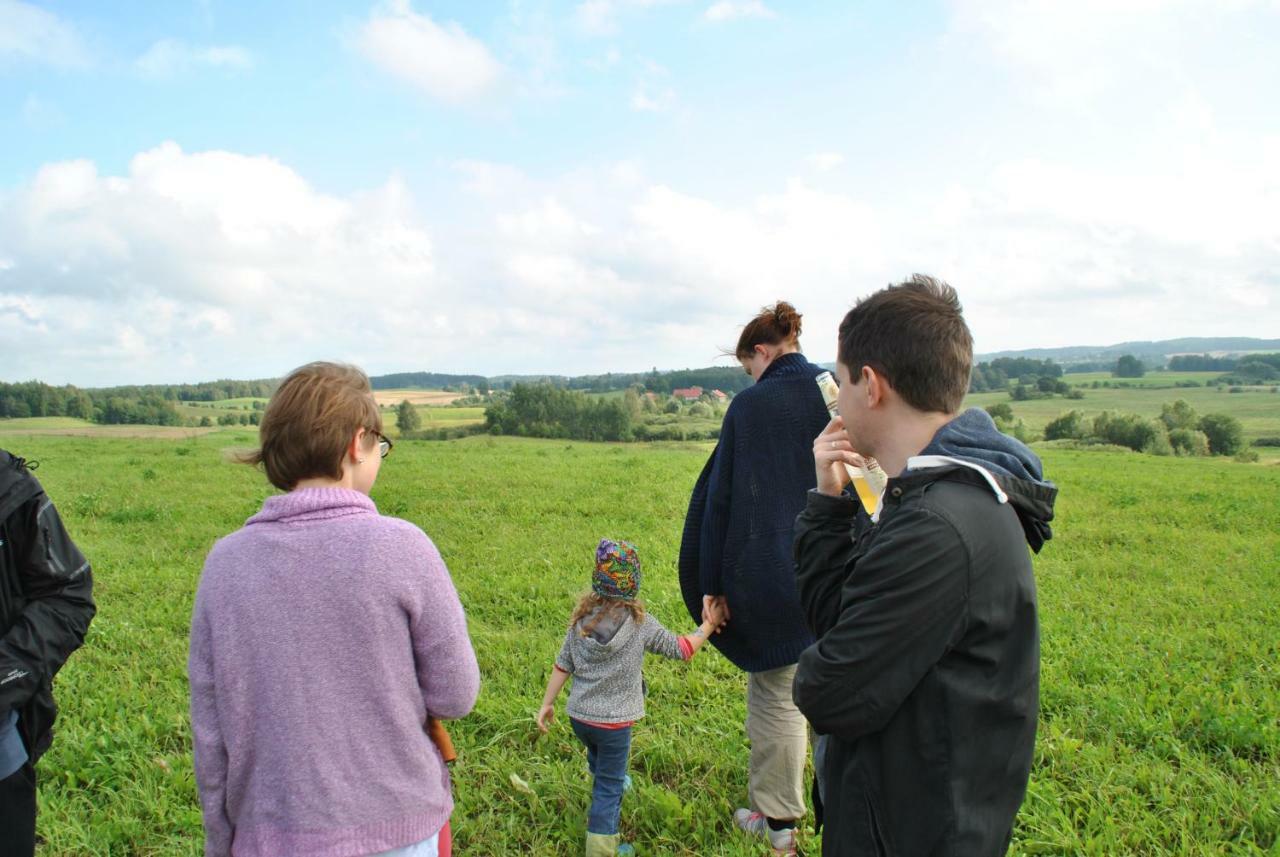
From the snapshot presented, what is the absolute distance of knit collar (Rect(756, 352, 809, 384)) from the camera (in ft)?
11.6

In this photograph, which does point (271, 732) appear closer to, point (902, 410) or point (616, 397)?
point (902, 410)

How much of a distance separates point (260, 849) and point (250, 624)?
546mm

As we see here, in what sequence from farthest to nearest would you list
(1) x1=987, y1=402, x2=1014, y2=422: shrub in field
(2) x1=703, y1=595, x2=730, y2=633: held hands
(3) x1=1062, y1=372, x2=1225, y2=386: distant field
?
(3) x1=1062, y1=372, x2=1225, y2=386: distant field → (1) x1=987, y1=402, x2=1014, y2=422: shrub in field → (2) x1=703, y1=595, x2=730, y2=633: held hands

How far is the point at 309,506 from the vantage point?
181 cm

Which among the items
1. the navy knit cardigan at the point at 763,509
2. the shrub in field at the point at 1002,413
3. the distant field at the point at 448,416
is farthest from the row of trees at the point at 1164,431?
the navy knit cardigan at the point at 763,509

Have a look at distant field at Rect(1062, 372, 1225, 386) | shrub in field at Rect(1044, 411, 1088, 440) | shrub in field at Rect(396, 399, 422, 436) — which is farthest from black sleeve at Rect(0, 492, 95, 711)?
distant field at Rect(1062, 372, 1225, 386)

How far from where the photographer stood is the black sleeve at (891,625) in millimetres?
1596

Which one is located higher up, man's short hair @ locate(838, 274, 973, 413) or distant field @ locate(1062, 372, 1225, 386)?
man's short hair @ locate(838, 274, 973, 413)

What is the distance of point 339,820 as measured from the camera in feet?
5.94

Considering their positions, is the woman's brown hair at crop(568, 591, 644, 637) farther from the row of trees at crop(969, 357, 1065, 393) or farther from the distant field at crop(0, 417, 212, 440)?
the row of trees at crop(969, 357, 1065, 393)

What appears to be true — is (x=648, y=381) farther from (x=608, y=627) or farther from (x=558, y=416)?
(x=608, y=627)

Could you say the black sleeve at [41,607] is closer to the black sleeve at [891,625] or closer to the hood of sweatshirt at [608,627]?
the hood of sweatshirt at [608,627]

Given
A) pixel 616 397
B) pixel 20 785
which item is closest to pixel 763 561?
pixel 20 785

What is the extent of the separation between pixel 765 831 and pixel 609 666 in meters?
1.16
